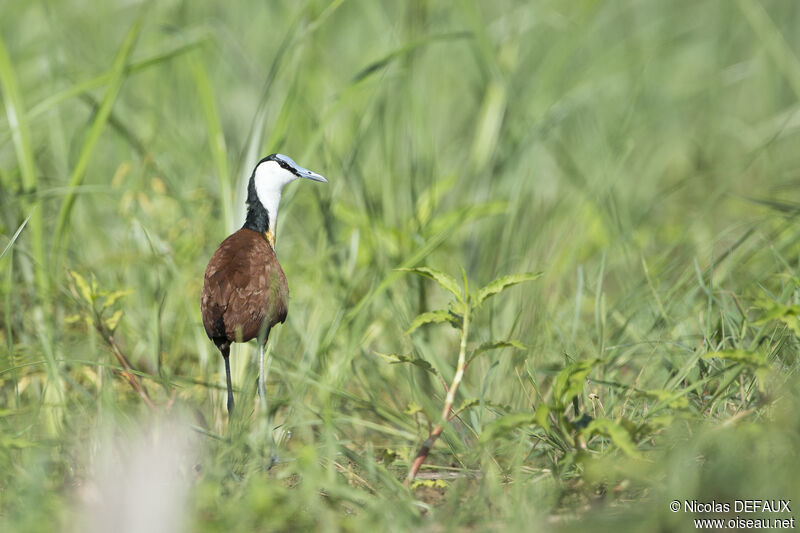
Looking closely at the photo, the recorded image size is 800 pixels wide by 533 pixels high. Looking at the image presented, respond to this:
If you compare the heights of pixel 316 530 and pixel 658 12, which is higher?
pixel 658 12

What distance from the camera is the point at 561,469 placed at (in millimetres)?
1966

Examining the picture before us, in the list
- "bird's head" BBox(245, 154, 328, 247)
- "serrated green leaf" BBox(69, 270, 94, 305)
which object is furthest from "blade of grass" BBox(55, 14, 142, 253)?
"bird's head" BBox(245, 154, 328, 247)

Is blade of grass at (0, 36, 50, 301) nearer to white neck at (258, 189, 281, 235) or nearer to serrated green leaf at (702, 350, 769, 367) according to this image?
white neck at (258, 189, 281, 235)

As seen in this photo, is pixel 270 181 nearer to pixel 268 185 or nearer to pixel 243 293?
pixel 268 185

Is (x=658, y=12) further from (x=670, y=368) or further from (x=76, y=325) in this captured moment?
(x=76, y=325)

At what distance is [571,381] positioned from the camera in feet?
6.28

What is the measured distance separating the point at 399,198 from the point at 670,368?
1912mm

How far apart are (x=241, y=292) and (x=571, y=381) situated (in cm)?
82

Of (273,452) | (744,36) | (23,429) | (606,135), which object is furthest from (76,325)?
(744,36)

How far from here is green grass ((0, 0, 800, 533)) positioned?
1.87m

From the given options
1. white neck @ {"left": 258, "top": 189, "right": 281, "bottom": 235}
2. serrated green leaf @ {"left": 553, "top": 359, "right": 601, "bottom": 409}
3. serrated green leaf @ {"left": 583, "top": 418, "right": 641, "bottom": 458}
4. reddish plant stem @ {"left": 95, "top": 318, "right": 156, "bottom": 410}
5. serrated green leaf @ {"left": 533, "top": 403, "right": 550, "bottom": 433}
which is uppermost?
white neck @ {"left": 258, "top": 189, "right": 281, "bottom": 235}

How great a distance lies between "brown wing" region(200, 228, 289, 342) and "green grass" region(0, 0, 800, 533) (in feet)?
0.87

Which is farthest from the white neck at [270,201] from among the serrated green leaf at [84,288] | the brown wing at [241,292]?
the serrated green leaf at [84,288]

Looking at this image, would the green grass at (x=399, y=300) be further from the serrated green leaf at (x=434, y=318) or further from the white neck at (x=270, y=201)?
the white neck at (x=270, y=201)
